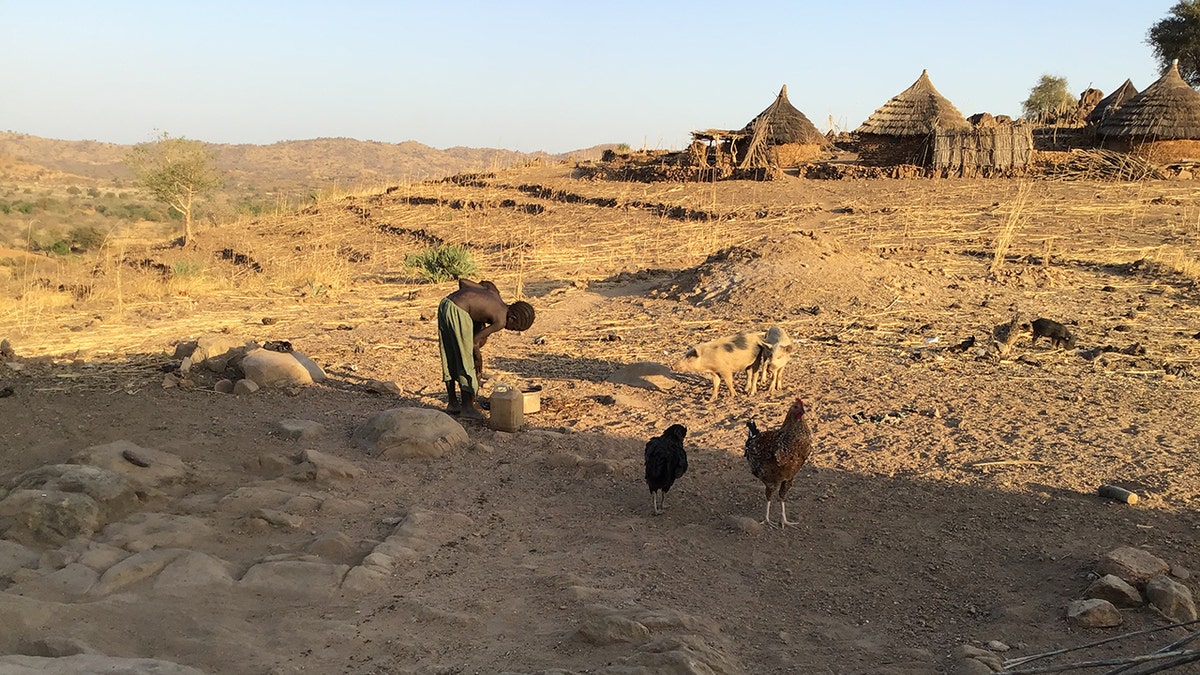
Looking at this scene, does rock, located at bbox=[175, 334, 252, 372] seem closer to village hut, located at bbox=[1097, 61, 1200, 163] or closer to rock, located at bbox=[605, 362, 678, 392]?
rock, located at bbox=[605, 362, 678, 392]

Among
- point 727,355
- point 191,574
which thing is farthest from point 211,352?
point 727,355

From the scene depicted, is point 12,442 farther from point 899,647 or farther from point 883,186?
point 883,186

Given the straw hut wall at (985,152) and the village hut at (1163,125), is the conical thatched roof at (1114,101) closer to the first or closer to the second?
the village hut at (1163,125)

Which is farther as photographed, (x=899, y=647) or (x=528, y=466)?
(x=528, y=466)

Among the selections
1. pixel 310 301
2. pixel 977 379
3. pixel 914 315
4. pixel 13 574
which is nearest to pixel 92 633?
pixel 13 574

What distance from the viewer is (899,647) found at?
391 cm

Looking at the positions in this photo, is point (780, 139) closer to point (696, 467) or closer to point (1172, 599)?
point (696, 467)

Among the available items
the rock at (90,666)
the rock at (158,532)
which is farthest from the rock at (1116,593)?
the rock at (158,532)

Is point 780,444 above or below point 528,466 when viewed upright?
above

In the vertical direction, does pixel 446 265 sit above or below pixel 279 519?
above

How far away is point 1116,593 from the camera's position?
4.06 metres

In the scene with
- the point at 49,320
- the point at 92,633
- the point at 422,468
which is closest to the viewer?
the point at 92,633

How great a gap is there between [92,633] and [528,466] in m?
3.37

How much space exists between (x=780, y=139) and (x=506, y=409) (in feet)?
76.9
